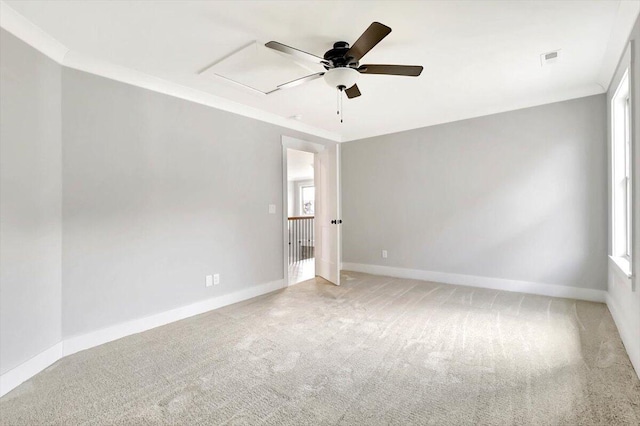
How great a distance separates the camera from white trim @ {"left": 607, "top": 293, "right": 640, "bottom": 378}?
2.04 m

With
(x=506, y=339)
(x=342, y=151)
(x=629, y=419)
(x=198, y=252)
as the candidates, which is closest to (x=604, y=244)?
(x=506, y=339)

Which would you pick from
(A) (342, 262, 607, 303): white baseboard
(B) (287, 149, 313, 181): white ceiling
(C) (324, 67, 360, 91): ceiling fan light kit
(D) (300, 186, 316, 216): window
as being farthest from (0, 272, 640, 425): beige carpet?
(D) (300, 186, 316, 216): window

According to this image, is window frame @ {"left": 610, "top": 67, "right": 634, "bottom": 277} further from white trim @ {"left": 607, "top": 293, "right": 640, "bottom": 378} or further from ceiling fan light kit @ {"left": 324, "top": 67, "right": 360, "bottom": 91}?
ceiling fan light kit @ {"left": 324, "top": 67, "right": 360, "bottom": 91}

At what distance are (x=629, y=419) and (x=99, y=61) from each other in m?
4.49

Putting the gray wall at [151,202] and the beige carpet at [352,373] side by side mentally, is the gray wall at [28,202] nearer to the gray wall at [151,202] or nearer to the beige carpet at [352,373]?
the gray wall at [151,202]

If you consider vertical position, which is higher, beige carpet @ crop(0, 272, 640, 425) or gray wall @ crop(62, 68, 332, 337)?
gray wall @ crop(62, 68, 332, 337)

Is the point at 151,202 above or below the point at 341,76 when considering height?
below

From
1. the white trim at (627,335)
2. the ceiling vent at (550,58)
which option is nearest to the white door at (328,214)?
the ceiling vent at (550,58)

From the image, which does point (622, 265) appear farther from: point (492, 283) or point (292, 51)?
point (292, 51)

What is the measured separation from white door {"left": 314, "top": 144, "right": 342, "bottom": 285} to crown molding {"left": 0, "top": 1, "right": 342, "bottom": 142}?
992 mm

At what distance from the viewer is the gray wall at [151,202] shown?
255cm

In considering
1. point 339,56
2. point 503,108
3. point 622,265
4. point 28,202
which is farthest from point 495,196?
point 28,202

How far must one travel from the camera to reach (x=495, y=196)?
13.6ft

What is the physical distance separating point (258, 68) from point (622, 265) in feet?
12.7
